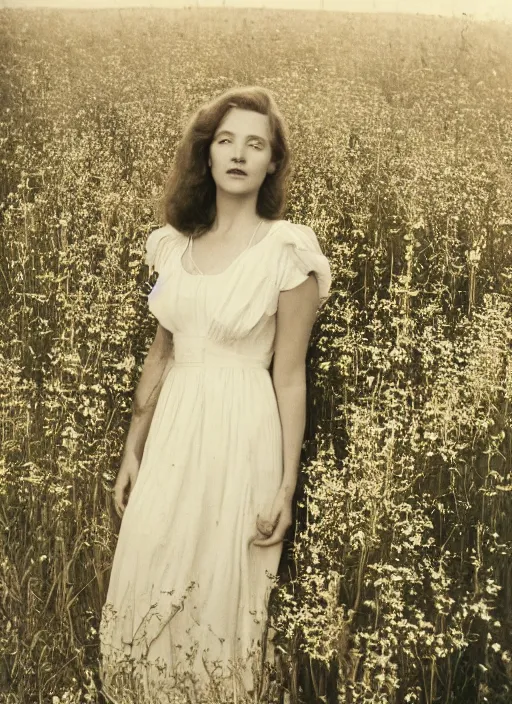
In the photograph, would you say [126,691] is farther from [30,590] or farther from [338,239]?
[338,239]

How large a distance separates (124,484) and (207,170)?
916 millimetres

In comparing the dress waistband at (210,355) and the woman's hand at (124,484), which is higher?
the dress waistband at (210,355)

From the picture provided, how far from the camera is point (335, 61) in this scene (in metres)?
2.40

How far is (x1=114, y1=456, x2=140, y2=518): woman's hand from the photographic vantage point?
2.34 metres

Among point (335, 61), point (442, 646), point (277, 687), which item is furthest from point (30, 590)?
point (335, 61)

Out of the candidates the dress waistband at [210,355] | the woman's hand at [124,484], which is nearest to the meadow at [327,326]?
the woman's hand at [124,484]

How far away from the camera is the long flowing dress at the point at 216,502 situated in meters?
2.18

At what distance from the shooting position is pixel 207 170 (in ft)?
7.66

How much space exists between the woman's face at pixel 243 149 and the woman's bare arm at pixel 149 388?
18.0 inches

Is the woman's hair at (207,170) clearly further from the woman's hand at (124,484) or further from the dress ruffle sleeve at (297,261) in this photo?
the woman's hand at (124,484)

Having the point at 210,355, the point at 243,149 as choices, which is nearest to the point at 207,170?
the point at 243,149

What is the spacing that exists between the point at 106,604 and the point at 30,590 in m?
0.24

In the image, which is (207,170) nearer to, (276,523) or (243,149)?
(243,149)

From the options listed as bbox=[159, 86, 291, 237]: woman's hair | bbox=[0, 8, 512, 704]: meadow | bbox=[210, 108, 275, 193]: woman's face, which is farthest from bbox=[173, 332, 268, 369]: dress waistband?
bbox=[210, 108, 275, 193]: woman's face
